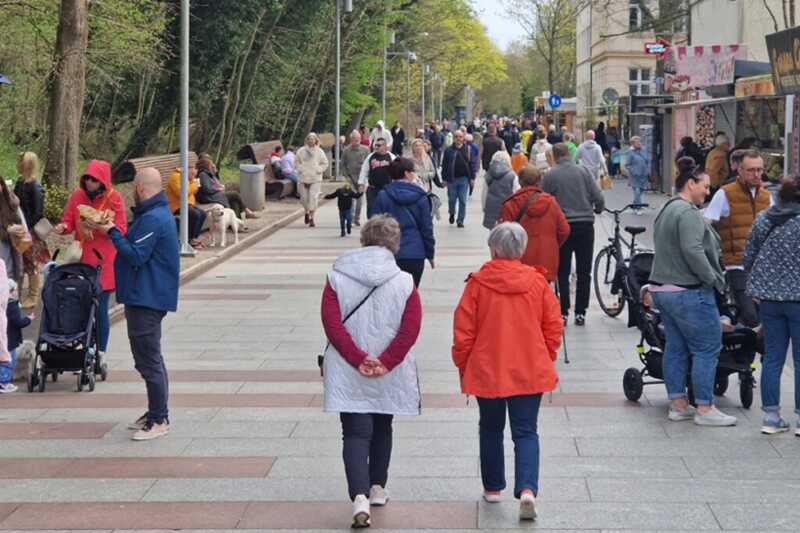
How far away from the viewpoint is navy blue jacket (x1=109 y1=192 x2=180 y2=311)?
8.18 m

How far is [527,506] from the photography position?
6.34m

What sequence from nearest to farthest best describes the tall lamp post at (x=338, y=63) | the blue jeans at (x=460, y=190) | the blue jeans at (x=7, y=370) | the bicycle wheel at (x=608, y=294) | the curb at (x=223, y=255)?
the blue jeans at (x=7, y=370) → the bicycle wheel at (x=608, y=294) → the curb at (x=223, y=255) → the blue jeans at (x=460, y=190) → the tall lamp post at (x=338, y=63)

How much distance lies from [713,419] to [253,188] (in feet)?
65.5

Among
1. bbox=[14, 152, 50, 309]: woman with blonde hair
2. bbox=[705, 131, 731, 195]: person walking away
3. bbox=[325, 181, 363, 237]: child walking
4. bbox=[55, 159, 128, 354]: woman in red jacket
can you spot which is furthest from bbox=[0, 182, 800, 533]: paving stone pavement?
bbox=[325, 181, 363, 237]: child walking

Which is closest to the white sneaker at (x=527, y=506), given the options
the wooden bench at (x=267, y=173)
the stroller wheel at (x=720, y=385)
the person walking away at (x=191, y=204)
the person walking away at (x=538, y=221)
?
the stroller wheel at (x=720, y=385)

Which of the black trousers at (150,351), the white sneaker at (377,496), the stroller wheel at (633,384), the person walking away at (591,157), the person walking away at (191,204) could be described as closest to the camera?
the white sneaker at (377,496)

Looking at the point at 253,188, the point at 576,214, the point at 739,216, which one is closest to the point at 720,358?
the point at 739,216

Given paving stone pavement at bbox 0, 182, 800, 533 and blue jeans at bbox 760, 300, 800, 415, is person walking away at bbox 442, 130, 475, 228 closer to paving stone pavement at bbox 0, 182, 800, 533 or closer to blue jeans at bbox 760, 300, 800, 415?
paving stone pavement at bbox 0, 182, 800, 533

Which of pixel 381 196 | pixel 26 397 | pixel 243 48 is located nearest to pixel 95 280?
pixel 26 397

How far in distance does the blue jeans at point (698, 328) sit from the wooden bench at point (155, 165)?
574 inches

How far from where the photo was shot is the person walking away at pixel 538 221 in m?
11.4

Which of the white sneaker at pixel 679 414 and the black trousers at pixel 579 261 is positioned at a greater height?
the black trousers at pixel 579 261

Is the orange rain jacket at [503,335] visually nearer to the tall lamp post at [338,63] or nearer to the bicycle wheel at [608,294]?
the bicycle wheel at [608,294]

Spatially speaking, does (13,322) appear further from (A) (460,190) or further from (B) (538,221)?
(A) (460,190)
